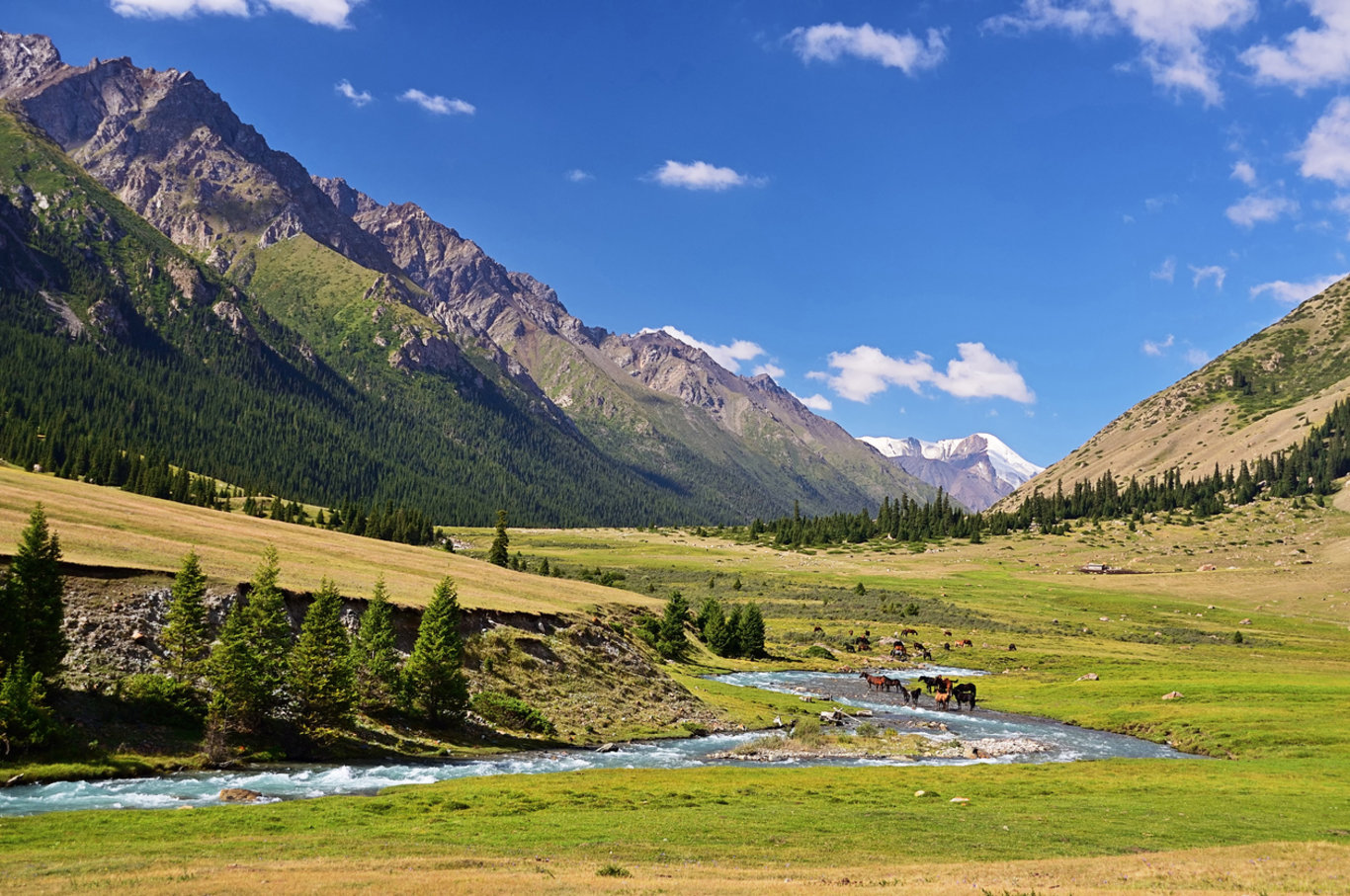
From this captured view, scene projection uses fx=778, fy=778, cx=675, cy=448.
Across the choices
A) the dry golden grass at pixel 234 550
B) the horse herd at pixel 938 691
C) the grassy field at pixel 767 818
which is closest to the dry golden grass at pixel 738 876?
the grassy field at pixel 767 818

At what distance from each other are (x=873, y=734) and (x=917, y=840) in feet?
103

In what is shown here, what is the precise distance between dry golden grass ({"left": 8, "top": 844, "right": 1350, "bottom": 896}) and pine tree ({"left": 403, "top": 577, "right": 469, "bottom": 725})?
88.9ft

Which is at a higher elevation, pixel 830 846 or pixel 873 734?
pixel 830 846

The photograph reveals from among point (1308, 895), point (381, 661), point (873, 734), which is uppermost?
point (1308, 895)

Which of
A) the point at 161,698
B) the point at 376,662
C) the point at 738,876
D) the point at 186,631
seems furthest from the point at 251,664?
the point at 738,876

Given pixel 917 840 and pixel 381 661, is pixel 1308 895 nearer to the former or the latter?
pixel 917 840

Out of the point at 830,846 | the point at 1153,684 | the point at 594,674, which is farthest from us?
the point at 1153,684

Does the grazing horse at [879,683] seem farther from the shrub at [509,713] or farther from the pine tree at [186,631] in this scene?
the pine tree at [186,631]

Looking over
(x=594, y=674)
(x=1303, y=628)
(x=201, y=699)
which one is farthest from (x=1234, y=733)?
(x=1303, y=628)

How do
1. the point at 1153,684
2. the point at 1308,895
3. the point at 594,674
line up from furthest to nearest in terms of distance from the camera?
the point at 1153,684
the point at 594,674
the point at 1308,895

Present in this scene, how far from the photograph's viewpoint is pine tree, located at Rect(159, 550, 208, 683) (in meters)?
46.3

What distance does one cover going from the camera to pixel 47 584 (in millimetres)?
41406

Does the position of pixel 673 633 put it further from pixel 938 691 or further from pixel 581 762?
pixel 581 762

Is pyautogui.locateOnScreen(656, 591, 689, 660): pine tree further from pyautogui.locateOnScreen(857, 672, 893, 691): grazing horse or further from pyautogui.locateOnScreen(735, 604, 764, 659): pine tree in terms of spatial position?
pyautogui.locateOnScreen(857, 672, 893, 691): grazing horse
